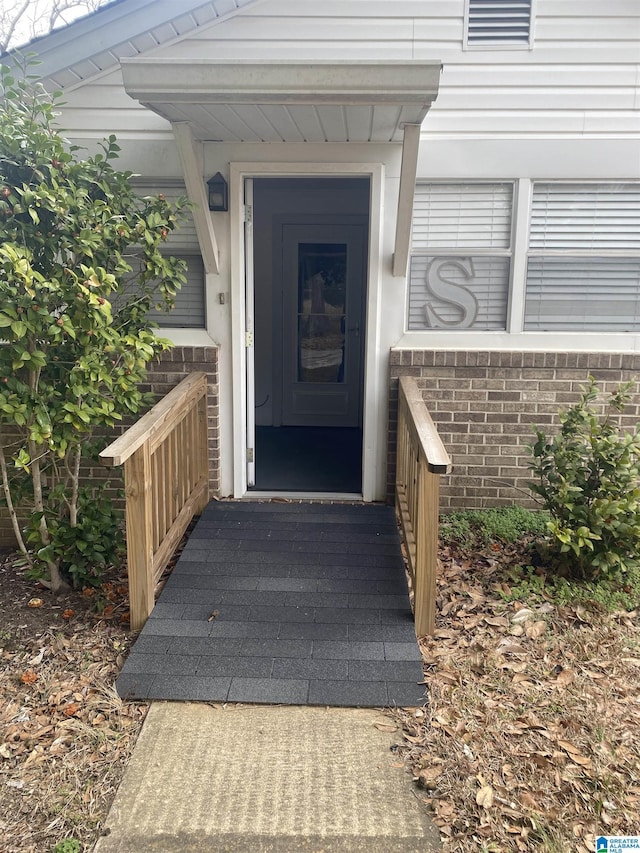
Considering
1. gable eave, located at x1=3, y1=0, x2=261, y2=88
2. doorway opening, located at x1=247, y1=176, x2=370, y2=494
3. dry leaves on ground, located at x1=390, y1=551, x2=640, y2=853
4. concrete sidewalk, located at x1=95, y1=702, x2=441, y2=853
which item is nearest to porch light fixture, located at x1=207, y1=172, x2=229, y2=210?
gable eave, located at x1=3, y1=0, x2=261, y2=88

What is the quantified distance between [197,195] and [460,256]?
1.85 metres

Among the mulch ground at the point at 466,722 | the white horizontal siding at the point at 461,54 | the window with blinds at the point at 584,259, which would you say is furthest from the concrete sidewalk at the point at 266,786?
the white horizontal siding at the point at 461,54

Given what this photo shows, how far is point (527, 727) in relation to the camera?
287 cm

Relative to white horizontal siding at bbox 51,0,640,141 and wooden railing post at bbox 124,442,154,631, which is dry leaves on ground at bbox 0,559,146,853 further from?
white horizontal siding at bbox 51,0,640,141

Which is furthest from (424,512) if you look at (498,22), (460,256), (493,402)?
(498,22)

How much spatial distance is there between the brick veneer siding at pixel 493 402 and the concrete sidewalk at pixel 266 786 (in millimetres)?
2402

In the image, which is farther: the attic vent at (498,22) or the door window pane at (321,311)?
the door window pane at (321,311)

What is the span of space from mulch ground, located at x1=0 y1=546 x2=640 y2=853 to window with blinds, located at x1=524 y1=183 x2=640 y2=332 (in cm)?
207

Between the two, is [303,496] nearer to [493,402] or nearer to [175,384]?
[175,384]

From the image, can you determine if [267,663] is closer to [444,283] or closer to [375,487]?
[375,487]

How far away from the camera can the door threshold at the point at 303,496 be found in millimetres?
5148

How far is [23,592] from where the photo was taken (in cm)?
415

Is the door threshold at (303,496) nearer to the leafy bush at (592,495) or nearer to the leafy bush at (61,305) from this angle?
the leafy bush at (61,305)

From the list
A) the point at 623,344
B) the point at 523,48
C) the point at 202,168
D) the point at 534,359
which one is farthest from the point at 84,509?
the point at 523,48
